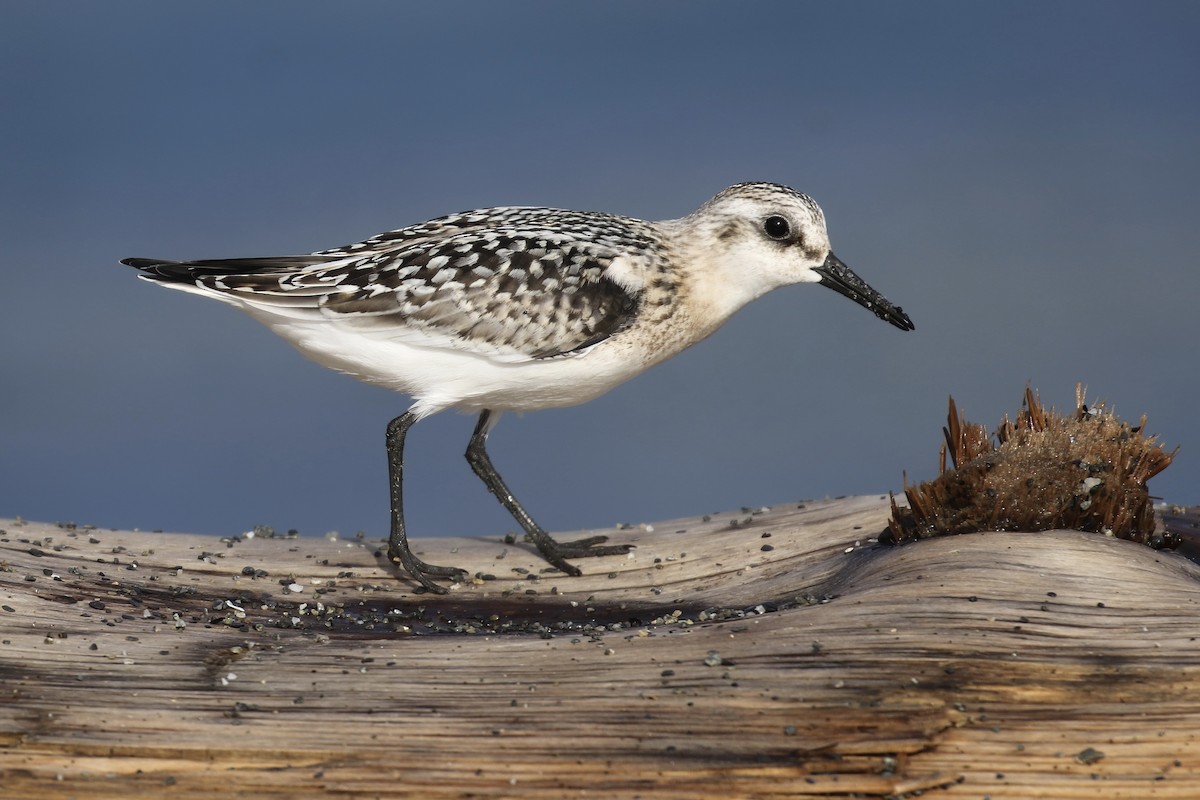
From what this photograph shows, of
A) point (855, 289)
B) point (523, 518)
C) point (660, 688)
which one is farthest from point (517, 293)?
point (660, 688)

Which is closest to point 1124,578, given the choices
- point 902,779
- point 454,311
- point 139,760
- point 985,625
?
point 985,625

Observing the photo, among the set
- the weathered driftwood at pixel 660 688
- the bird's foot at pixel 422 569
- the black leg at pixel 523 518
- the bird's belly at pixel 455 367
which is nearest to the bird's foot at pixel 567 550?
the black leg at pixel 523 518

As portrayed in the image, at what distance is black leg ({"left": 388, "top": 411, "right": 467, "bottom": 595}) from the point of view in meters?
7.14

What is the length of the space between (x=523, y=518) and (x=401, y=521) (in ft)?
2.42

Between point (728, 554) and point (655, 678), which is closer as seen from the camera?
point (655, 678)

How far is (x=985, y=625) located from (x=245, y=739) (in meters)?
2.70

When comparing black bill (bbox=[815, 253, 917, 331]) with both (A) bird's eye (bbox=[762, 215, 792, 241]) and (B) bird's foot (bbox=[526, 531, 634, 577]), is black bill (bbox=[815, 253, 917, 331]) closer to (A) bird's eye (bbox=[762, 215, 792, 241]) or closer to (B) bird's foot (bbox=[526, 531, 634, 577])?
(A) bird's eye (bbox=[762, 215, 792, 241])

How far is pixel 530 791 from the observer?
4500 millimetres

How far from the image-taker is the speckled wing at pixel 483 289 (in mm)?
6758

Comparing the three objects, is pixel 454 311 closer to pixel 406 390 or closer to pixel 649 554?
pixel 406 390

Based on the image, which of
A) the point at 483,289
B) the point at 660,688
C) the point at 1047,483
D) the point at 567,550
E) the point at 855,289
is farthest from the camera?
the point at 567,550

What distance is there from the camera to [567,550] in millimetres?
7668

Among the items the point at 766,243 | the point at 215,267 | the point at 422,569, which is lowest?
the point at 422,569

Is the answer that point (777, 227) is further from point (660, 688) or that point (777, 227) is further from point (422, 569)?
point (660, 688)
